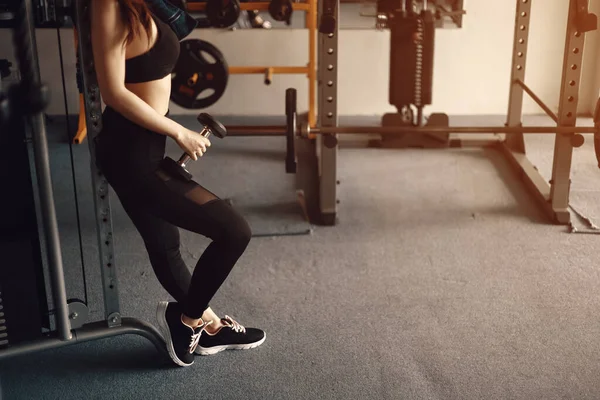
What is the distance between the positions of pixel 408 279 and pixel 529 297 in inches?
18.1

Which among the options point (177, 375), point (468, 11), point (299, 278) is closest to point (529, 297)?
point (299, 278)

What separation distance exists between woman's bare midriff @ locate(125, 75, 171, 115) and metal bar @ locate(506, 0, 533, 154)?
101 inches

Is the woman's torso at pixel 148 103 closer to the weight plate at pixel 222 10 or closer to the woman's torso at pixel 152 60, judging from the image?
the woman's torso at pixel 152 60

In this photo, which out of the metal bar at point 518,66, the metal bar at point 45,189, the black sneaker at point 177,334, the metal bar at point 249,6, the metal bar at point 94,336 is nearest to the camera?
the metal bar at point 45,189

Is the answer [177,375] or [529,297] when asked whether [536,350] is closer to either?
[529,297]

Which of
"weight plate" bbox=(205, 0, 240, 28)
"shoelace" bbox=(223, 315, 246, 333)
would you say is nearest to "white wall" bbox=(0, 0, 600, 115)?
"weight plate" bbox=(205, 0, 240, 28)

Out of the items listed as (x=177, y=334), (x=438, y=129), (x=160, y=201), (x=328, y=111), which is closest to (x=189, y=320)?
(x=177, y=334)

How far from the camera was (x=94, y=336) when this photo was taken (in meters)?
2.28

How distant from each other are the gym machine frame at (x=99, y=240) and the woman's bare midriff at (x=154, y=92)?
0.15 m

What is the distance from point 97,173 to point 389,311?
1.16 metres

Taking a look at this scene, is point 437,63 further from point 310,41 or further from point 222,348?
point 222,348

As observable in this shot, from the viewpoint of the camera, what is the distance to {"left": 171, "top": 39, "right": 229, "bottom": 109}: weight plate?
13.5 feet

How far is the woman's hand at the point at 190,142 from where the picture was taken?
79.8 inches

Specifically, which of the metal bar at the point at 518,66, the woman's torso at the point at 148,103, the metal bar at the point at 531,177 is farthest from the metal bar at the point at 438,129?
the woman's torso at the point at 148,103
